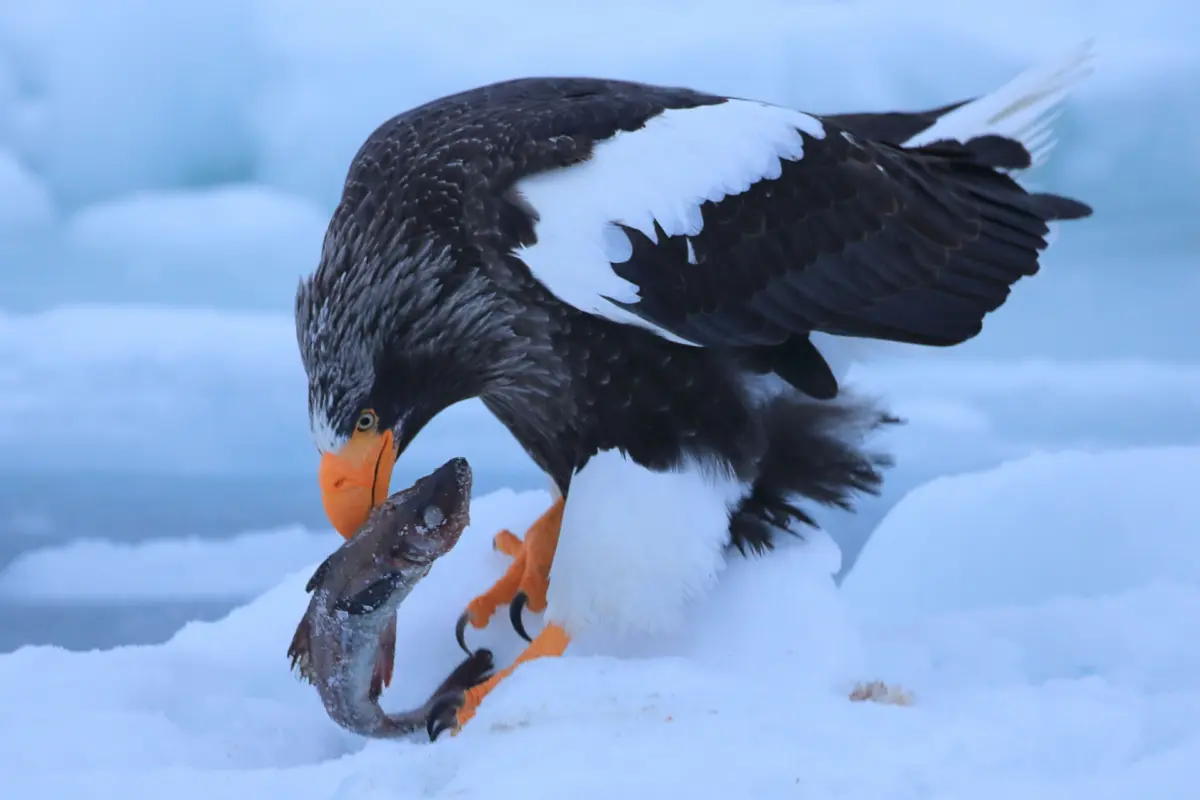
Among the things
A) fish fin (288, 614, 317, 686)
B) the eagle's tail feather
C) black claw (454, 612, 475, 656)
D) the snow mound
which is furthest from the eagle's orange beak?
the snow mound

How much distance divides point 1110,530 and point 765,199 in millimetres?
2074

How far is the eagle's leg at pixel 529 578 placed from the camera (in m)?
2.96

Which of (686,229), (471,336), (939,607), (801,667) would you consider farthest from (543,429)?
(939,607)

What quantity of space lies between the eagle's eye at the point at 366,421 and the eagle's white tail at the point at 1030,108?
168 cm

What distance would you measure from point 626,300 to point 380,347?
510 mm

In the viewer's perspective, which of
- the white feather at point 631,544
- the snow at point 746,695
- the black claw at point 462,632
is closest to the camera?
the snow at point 746,695

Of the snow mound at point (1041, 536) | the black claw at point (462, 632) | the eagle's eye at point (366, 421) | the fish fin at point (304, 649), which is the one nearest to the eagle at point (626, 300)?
the eagle's eye at point (366, 421)

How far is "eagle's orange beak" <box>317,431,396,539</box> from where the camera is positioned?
2.31 m

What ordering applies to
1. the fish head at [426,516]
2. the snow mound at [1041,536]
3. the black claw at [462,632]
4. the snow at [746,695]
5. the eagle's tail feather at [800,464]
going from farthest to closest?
the snow mound at [1041,536]
the black claw at [462,632]
the eagle's tail feather at [800,464]
the fish head at [426,516]
the snow at [746,695]

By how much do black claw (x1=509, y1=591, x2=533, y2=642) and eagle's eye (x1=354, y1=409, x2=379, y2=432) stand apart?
2.50 feet

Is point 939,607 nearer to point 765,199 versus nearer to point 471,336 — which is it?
point 765,199

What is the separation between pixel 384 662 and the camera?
8.30ft

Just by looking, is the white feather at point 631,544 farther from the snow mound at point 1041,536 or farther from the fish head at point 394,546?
the snow mound at point 1041,536

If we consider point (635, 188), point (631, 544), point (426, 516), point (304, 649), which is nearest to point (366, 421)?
point (426, 516)
